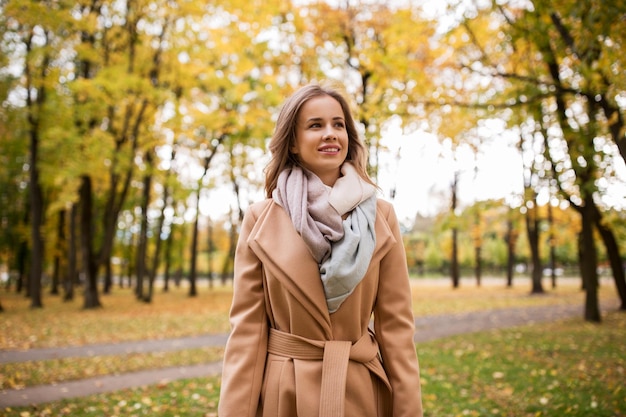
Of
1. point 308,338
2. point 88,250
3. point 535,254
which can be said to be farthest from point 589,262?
point 88,250

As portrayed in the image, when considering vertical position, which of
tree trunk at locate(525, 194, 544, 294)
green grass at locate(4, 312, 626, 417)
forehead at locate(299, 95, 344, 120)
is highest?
forehead at locate(299, 95, 344, 120)

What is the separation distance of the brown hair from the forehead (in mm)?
20

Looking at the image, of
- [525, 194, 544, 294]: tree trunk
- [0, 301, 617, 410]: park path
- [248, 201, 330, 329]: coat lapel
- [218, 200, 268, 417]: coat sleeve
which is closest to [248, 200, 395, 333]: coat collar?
[248, 201, 330, 329]: coat lapel

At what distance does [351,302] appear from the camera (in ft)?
6.01

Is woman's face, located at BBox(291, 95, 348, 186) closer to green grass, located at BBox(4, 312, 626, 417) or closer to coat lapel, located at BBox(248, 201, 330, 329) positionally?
coat lapel, located at BBox(248, 201, 330, 329)

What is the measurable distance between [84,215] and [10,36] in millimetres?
6143

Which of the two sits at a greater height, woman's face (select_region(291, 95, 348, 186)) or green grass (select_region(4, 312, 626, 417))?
woman's face (select_region(291, 95, 348, 186))

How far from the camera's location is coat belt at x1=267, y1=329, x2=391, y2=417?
1.72 m

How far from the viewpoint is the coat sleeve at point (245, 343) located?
70.5 inches

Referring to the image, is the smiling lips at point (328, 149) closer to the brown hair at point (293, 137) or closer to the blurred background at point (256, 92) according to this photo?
the brown hair at point (293, 137)

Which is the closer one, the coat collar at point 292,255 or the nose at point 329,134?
the coat collar at point 292,255

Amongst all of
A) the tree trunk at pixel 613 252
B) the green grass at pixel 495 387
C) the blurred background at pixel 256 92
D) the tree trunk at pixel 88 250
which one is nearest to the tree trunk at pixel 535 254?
the blurred background at pixel 256 92

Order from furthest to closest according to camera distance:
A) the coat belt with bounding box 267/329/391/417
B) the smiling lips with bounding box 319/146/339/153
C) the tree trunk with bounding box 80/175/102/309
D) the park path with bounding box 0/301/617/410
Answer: the tree trunk with bounding box 80/175/102/309 < the park path with bounding box 0/301/617/410 < the smiling lips with bounding box 319/146/339/153 < the coat belt with bounding box 267/329/391/417

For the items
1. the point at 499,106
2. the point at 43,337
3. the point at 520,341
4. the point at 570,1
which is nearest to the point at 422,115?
the point at 499,106
